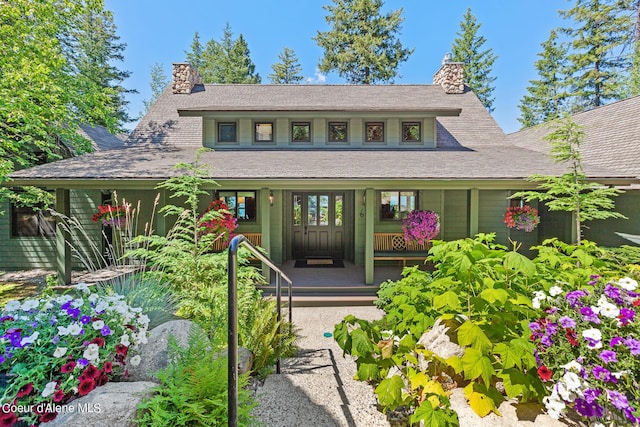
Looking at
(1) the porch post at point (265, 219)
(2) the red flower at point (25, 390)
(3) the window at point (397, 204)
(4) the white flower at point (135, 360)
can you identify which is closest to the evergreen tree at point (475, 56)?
(3) the window at point (397, 204)

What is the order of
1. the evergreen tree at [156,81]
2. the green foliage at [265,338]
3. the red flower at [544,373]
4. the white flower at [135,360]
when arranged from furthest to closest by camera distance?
the evergreen tree at [156,81], the green foliage at [265,338], the white flower at [135,360], the red flower at [544,373]

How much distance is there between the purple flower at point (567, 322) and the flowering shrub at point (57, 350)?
3546 millimetres

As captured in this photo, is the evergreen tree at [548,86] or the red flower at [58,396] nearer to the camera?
the red flower at [58,396]

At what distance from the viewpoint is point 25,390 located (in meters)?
1.95

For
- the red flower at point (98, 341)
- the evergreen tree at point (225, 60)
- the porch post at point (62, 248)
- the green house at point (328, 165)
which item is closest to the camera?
the red flower at point (98, 341)

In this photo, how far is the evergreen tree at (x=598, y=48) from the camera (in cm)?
1939

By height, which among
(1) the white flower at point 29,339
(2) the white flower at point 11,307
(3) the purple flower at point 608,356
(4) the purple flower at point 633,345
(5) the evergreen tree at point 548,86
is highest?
(5) the evergreen tree at point 548,86

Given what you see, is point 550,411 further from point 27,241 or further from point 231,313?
point 27,241

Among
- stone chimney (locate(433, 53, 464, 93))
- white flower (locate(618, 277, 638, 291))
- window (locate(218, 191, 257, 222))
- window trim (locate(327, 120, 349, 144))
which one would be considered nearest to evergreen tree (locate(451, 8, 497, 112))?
stone chimney (locate(433, 53, 464, 93))

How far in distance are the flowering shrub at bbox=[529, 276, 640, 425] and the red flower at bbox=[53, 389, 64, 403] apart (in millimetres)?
3597

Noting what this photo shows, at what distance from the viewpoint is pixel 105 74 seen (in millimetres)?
23609

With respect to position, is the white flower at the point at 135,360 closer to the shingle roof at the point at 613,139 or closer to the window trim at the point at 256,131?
the window trim at the point at 256,131

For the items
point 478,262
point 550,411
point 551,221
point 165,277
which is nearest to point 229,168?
point 165,277

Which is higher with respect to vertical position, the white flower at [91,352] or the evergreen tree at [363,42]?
the evergreen tree at [363,42]
